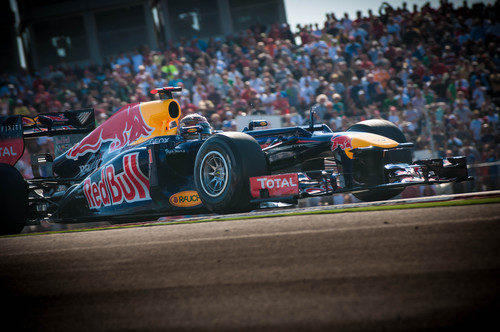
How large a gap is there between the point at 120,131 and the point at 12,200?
159cm

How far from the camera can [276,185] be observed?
216 inches

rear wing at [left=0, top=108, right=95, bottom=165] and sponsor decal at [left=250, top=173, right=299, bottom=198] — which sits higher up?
rear wing at [left=0, top=108, right=95, bottom=165]

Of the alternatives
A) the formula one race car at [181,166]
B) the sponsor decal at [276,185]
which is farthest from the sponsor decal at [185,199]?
the sponsor decal at [276,185]

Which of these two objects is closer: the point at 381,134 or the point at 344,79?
the point at 381,134

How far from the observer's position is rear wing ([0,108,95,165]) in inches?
318

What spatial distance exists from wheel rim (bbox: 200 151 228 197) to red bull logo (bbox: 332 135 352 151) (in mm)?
1221

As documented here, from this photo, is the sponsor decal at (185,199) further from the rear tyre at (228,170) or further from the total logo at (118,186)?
the total logo at (118,186)

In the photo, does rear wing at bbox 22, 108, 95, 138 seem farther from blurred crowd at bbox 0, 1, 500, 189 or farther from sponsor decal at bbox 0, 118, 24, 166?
blurred crowd at bbox 0, 1, 500, 189

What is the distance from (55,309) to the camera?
117 inches

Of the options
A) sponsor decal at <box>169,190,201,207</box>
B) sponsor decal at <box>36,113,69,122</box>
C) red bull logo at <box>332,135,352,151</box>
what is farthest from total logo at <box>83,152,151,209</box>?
red bull logo at <box>332,135,352,151</box>

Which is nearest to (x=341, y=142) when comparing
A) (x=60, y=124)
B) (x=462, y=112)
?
(x=60, y=124)

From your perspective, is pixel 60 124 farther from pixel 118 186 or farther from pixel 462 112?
pixel 462 112

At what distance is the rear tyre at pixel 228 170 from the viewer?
217 inches

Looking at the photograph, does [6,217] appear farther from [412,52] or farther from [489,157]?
[412,52]
